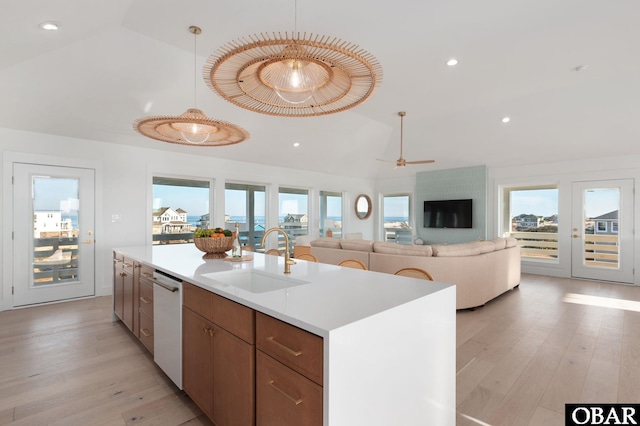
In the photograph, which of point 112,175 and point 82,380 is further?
point 112,175

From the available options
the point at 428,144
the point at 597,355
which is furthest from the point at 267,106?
the point at 428,144

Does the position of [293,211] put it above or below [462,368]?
above

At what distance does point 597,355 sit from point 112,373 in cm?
417

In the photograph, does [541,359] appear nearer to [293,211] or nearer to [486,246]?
[486,246]

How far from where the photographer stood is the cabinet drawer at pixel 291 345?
1153 millimetres

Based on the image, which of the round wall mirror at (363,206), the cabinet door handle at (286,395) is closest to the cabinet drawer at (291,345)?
the cabinet door handle at (286,395)

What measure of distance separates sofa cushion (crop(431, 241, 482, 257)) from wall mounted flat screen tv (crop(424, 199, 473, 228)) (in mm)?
3333

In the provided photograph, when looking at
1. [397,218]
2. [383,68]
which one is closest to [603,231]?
[397,218]

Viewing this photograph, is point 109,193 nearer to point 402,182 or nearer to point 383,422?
point 383,422

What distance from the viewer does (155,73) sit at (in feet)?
12.5

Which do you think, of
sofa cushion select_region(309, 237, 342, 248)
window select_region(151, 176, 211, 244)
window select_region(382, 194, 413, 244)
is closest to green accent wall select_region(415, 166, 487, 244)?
window select_region(382, 194, 413, 244)

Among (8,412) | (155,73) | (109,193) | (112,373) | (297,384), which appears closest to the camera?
(297,384)

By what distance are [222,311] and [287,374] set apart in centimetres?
58

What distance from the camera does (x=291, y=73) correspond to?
1891mm
